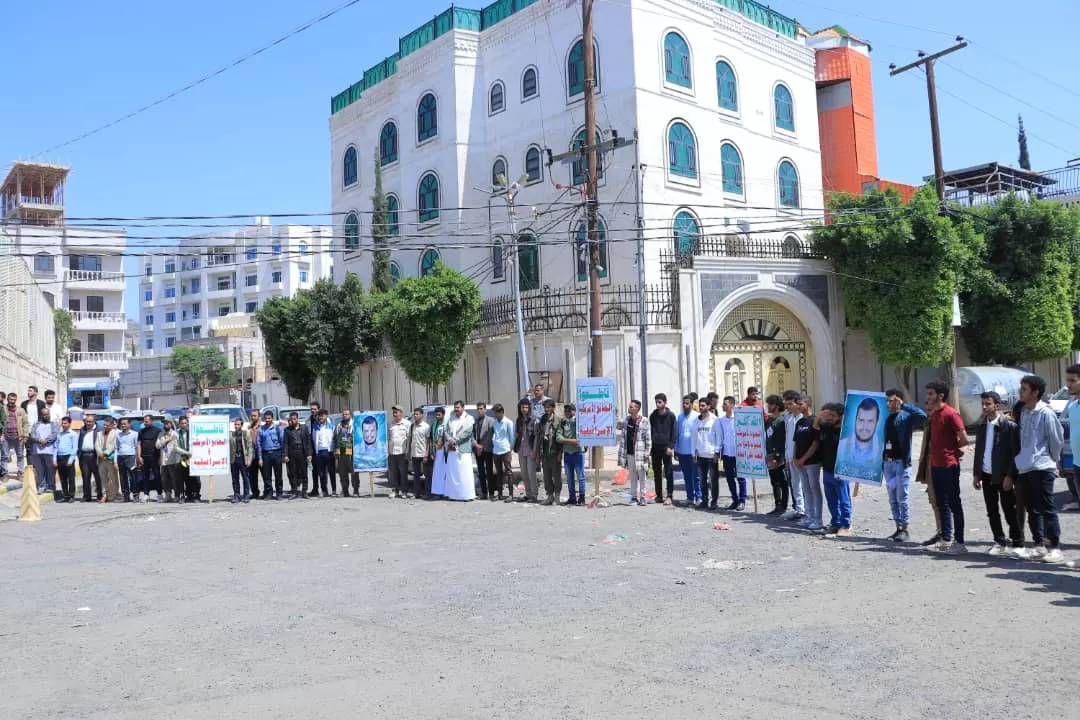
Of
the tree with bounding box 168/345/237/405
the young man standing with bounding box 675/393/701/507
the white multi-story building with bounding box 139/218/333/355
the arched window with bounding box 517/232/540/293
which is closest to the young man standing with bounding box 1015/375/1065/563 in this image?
the young man standing with bounding box 675/393/701/507

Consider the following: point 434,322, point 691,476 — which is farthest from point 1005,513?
point 434,322

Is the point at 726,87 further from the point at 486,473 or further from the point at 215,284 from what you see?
the point at 215,284

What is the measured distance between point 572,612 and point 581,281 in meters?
25.4

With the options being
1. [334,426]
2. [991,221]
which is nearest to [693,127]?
[991,221]

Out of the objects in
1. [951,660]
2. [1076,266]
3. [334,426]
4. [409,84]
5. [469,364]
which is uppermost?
[409,84]

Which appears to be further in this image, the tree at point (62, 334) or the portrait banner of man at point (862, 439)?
the tree at point (62, 334)

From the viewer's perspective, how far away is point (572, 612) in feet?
24.3

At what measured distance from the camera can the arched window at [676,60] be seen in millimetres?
32750

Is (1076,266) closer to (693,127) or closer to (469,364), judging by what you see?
(693,127)

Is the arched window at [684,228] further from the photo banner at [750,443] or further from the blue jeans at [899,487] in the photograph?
the blue jeans at [899,487]

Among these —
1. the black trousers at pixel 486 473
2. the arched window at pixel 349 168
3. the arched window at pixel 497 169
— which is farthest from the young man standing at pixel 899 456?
the arched window at pixel 349 168

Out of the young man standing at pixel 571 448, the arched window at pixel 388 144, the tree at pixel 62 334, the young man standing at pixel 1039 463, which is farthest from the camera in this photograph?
the tree at pixel 62 334

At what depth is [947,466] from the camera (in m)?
9.89

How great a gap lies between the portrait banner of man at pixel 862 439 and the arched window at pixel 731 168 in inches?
967
